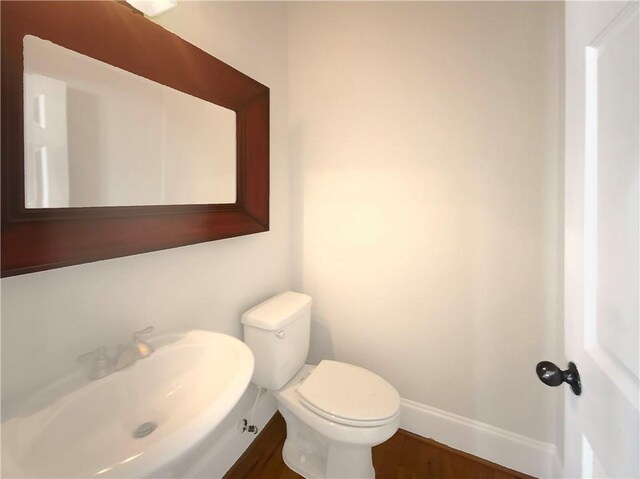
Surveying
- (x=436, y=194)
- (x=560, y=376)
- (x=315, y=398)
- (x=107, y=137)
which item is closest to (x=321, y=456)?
(x=315, y=398)

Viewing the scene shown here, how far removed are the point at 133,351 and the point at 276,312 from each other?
596 millimetres

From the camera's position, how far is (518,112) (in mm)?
1219

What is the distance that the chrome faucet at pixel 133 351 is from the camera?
0.79 m

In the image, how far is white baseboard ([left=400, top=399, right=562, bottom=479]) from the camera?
129cm

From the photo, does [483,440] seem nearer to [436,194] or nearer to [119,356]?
[436,194]

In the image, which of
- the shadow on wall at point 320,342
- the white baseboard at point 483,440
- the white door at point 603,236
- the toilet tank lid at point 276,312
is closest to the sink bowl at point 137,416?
the toilet tank lid at point 276,312

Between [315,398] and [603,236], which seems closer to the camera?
[603,236]

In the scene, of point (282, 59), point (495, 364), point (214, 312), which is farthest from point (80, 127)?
point (495, 364)

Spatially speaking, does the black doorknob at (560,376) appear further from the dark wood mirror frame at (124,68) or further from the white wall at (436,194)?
the dark wood mirror frame at (124,68)

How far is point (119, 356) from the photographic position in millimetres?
797

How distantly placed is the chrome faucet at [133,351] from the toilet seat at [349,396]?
0.66 metres

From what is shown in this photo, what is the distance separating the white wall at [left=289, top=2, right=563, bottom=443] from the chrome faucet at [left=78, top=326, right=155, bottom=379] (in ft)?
3.25

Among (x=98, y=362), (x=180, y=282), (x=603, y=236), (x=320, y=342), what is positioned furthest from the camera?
(x=320, y=342)

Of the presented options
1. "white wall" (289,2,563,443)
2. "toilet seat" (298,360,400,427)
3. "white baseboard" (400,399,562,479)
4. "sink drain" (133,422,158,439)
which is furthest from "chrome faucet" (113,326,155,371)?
"white baseboard" (400,399,562,479)
